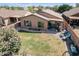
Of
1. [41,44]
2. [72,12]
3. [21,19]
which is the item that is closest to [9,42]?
[41,44]

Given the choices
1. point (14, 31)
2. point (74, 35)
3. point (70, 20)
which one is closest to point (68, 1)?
point (70, 20)

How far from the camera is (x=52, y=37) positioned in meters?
5.06

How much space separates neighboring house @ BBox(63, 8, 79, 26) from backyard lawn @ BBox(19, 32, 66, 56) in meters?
0.65

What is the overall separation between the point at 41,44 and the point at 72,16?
1.04 m

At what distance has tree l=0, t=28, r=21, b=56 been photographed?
170 inches

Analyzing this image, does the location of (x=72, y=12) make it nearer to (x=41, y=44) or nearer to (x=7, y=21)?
(x=41, y=44)

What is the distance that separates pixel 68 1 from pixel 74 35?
1128 millimetres

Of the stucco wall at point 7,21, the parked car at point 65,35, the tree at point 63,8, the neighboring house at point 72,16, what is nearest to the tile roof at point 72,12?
the neighboring house at point 72,16

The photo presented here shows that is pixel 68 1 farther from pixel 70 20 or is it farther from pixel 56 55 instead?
pixel 56 55

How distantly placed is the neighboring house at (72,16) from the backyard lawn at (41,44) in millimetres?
651

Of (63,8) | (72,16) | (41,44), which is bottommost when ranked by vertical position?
(41,44)

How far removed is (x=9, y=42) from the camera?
14.6 feet

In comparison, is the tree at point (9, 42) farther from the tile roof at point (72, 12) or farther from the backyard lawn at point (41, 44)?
the tile roof at point (72, 12)

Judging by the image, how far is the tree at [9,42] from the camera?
432cm
